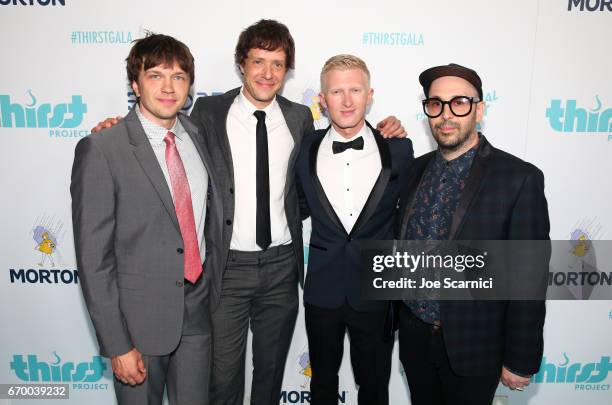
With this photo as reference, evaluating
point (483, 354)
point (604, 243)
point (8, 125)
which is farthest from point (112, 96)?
point (604, 243)

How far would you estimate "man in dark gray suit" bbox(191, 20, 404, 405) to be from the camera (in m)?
2.25

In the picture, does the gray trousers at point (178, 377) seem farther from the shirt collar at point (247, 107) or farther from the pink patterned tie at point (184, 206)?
the shirt collar at point (247, 107)

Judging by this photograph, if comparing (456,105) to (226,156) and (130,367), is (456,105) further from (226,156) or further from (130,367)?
(130,367)

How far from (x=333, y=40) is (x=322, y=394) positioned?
224cm

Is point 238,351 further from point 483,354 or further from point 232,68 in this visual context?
point 232,68

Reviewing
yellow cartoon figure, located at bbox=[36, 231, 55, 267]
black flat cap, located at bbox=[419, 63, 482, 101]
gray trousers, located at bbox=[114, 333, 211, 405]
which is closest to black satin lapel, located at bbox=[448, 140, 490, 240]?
black flat cap, located at bbox=[419, 63, 482, 101]

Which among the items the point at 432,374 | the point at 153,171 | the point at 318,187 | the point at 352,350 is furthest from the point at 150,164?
the point at 432,374

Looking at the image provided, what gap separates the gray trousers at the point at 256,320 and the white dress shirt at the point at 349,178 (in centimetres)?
42

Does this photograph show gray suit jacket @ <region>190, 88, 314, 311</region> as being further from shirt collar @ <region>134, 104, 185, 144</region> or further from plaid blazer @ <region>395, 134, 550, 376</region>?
plaid blazer @ <region>395, 134, 550, 376</region>

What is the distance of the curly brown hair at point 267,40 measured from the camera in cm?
225

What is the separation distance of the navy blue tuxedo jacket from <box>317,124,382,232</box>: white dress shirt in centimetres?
4

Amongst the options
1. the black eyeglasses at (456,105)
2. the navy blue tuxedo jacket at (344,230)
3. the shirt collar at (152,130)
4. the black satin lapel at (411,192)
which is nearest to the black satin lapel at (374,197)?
the navy blue tuxedo jacket at (344,230)

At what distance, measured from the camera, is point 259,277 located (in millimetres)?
2318

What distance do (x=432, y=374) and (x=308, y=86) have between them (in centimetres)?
193
